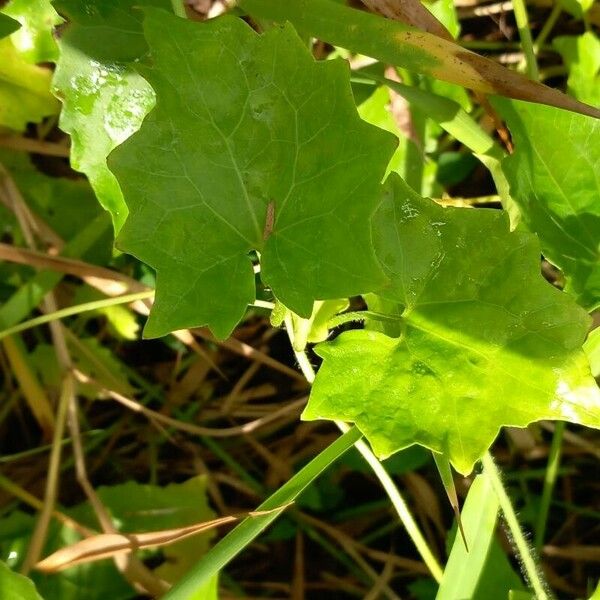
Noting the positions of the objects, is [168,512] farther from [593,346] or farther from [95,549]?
[593,346]


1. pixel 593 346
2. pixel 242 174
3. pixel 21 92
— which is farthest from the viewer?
pixel 21 92

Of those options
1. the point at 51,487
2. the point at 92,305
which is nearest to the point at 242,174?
the point at 92,305

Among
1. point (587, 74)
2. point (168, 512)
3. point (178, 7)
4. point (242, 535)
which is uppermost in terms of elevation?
point (178, 7)

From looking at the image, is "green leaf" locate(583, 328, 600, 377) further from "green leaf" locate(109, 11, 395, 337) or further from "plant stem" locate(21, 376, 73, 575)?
"plant stem" locate(21, 376, 73, 575)

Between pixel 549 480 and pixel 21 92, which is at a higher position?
pixel 21 92

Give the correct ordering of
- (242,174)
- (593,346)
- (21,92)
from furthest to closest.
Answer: (21,92), (593,346), (242,174)

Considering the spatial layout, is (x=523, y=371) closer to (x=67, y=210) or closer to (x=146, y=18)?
(x=146, y=18)
